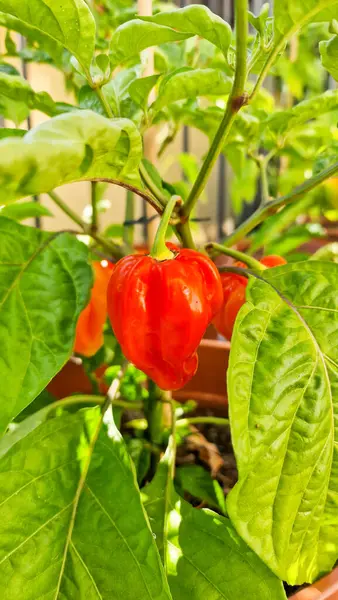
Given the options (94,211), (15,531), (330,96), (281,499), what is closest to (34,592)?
(15,531)

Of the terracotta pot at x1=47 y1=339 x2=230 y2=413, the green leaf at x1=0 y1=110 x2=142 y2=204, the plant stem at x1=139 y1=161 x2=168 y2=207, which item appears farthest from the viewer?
the terracotta pot at x1=47 y1=339 x2=230 y2=413

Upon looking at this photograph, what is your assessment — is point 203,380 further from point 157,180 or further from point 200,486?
point 157,180

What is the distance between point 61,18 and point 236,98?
0.14 meters

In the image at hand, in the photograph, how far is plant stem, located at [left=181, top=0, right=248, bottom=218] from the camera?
0.39m

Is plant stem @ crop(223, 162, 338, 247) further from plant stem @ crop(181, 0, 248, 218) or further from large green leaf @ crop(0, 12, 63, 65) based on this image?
large green leaf @ crop(0, 12, 63, 65)

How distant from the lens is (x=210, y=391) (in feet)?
2.96

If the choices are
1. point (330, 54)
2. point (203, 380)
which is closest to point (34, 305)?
point (330, 54)

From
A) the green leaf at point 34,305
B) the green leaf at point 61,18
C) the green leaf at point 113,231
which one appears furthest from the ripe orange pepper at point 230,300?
the green leaf at point 113,231

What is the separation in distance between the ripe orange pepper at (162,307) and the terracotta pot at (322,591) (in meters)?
0.20

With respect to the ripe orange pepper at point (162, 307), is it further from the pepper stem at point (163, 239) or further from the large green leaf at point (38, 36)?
the large green leaf at point (38, 36)

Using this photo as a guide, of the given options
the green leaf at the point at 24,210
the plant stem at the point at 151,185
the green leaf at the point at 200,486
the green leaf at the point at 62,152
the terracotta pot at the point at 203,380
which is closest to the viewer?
the green leaf at the point at 62,152

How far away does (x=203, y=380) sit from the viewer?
0.90 meters

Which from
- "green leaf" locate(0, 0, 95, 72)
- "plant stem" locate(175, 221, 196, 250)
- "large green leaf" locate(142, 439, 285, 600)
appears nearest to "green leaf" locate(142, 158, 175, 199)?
"plant stem" locate(175, 221, 196, 250)

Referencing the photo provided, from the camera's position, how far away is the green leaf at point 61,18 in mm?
392
